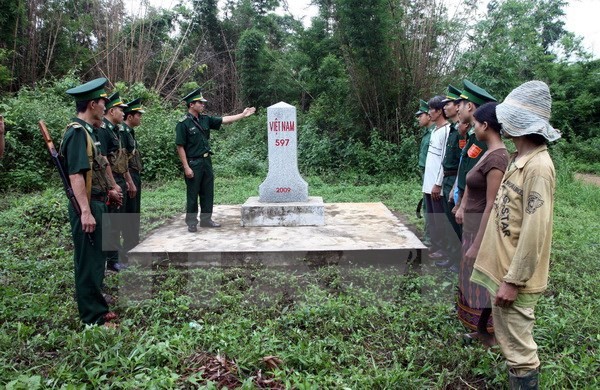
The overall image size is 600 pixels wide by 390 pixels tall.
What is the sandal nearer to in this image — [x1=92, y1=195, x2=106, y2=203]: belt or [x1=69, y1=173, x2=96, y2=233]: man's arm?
[x1=69, y1=173, x2=96, y2=233]: man's arm

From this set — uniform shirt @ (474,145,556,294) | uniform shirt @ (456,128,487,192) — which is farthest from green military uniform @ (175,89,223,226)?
uniform shirt @ (474,145,556,294)

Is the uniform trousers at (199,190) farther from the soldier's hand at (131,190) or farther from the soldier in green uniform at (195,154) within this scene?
the soldier's hand at (131,190)

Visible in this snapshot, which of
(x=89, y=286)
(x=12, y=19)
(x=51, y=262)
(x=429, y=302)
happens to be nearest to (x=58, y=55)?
(x=12, y=19)

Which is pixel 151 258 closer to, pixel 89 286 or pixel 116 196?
pixel 116 196

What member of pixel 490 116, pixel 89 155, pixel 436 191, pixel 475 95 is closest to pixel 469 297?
pixel 490 116

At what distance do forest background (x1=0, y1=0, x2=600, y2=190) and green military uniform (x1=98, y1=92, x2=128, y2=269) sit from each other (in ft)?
17.5

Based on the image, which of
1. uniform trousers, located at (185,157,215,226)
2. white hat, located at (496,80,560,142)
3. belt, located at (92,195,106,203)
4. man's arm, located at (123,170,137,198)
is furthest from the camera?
uniform trousers, located at (185,157,215,226)

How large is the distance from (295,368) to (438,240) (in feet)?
8.65

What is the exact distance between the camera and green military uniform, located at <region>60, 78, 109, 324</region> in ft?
10.4

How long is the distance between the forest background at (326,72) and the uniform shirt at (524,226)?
24.9 ft

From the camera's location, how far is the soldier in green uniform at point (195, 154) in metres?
5.38

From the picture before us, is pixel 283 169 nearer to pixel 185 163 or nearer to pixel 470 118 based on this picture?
pixel 185 163

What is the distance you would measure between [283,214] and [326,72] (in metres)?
7.35

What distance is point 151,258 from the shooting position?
15.2 feet
